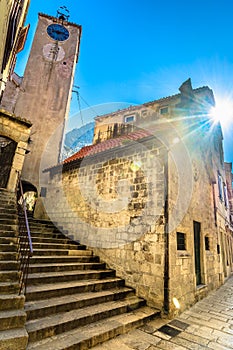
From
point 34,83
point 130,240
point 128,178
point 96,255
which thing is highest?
point 34,83

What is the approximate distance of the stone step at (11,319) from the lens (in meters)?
2.32

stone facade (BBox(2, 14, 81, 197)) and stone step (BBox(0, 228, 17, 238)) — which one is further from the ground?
stone facade (BBox(2, 14, 81, 197))

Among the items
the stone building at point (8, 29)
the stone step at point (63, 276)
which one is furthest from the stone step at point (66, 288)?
the stone building at point (8, 29)

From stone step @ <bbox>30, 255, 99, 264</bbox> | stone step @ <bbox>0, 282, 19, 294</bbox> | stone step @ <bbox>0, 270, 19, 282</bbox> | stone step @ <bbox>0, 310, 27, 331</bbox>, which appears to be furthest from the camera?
stone step @ <bbox>30, 255, 99, 264</bbox>

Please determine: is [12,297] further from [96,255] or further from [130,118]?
[130,118]

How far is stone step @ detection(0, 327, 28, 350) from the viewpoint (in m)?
2.09

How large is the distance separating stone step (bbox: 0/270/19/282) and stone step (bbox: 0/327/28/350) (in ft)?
3.04

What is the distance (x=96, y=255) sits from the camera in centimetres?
596

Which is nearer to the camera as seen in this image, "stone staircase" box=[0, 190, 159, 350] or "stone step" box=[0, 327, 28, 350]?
"stone step" box=[0, 327, 28, 350]

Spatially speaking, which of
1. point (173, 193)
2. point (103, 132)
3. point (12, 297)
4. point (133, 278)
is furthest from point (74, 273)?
point (103, 132)

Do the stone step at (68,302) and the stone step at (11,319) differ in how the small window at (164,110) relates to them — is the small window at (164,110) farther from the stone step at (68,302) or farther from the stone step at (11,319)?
the stone step at (11,319)

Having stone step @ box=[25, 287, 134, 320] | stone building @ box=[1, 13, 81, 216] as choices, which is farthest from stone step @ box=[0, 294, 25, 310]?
Result: stone building @ box=[1, 13, 81, 216]

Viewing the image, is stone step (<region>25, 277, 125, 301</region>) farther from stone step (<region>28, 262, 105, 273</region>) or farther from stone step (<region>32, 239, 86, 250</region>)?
stone step (<region>32, 239, 86, 250</region>)

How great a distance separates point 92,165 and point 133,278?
414 centimetres
